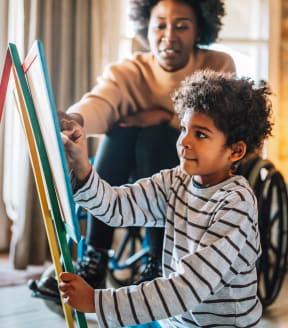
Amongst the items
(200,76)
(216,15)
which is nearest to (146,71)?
(216,15)

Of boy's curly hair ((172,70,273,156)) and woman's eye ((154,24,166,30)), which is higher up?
woman's eye ((154,24,166,30))

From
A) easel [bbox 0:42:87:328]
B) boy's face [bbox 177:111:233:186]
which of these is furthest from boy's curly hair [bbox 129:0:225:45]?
easel [bbox 0:42:87:328]

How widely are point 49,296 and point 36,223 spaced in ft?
2.82

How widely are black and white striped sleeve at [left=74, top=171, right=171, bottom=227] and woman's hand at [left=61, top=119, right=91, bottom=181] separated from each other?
6 centimetres

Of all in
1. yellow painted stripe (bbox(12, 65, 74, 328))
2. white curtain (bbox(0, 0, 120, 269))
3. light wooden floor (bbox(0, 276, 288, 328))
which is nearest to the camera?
yellow painted stripe (bbox(12, 65, 74, 328))

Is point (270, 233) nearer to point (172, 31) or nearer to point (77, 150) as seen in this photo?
point (172, 31)

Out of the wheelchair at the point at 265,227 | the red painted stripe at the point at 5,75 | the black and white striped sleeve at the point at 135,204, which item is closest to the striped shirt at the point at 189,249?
the black and white striped sleeve at the point at 135,204

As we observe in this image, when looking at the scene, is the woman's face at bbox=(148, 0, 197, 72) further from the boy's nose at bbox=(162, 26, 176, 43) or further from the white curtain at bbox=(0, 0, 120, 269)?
the white curtain at bbox=(0, 0, 120, 269)

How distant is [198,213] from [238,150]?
0.57 ft

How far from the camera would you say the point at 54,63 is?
2.29 meters

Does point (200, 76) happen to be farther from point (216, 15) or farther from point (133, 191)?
point (216, 15)

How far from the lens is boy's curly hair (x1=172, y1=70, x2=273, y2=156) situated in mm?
954

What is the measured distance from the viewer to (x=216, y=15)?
5.24 ft

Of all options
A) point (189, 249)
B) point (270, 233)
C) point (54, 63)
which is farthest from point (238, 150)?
point (54, 63)
